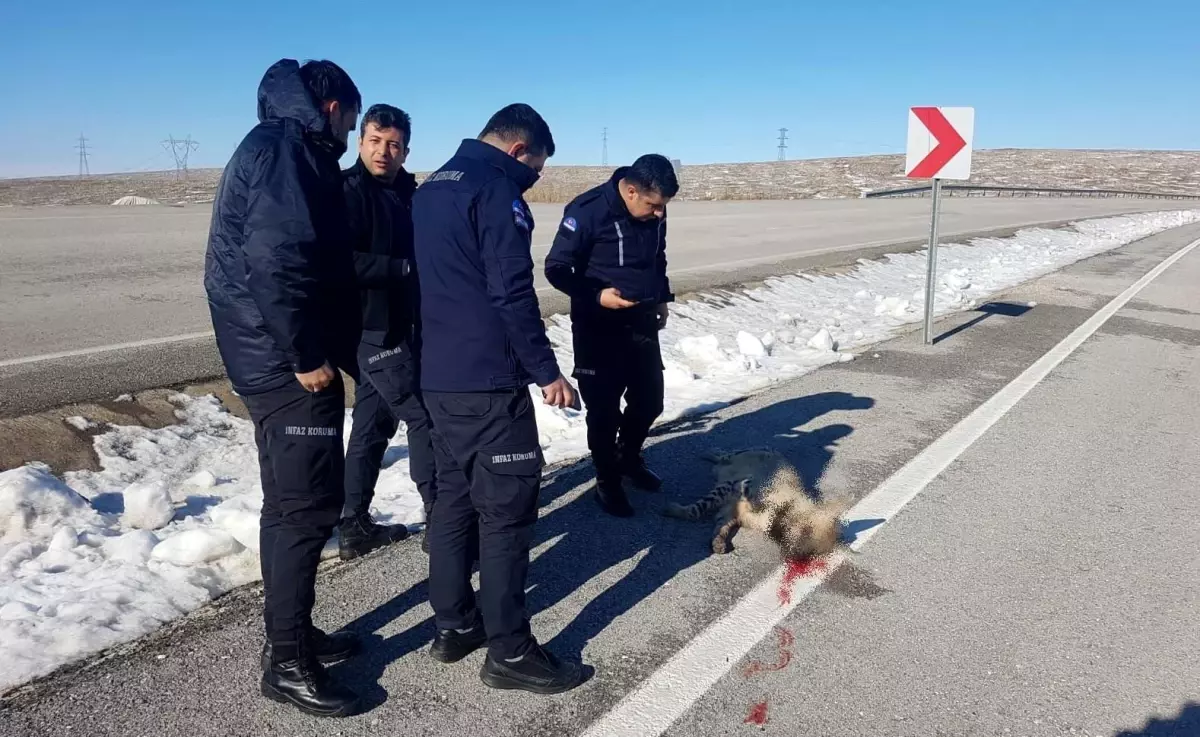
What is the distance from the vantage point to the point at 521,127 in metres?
3.17

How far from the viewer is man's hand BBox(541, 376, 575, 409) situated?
3.13 metres

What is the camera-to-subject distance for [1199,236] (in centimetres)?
2878

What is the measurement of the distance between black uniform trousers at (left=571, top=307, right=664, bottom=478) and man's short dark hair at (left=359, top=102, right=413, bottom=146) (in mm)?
1293

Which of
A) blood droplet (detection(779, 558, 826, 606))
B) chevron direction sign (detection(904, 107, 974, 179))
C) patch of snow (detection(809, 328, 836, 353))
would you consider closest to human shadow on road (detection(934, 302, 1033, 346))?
patch of snow (detection(809, 328, 836, 353))

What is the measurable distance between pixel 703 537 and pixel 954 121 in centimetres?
661

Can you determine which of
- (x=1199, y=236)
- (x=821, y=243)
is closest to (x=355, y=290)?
(x=821, y=243)

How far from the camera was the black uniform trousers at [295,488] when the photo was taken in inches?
116

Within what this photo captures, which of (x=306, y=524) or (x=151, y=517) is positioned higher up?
(x=306, y=524)

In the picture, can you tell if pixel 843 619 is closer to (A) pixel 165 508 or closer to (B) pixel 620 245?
(B) pixel 620 245

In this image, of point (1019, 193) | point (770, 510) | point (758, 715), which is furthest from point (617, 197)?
point (1019, 193)

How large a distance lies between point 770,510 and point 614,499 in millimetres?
800

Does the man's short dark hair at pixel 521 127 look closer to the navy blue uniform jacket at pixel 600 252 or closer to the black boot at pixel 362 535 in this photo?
the navy blue uniform jacket at pixel 600 252

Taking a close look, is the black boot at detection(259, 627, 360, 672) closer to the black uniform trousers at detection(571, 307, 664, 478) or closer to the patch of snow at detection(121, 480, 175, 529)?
the patch of snow at detection(121, 480, 175, 529)

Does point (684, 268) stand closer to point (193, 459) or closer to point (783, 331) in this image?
Answer: point (783, 331)
